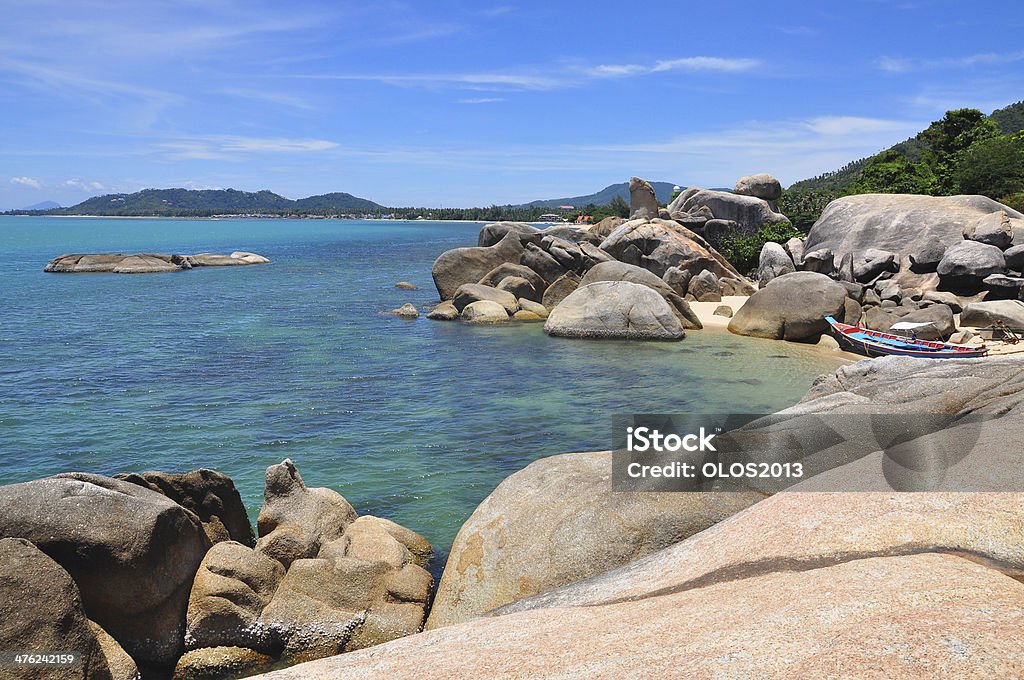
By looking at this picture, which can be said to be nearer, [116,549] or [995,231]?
[116,549]

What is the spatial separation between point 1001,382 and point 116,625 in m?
10.8

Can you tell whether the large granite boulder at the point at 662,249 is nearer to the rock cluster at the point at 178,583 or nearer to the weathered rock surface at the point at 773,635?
the rock cluster at the point at 178,583

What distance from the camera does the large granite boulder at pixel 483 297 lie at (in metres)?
34.2

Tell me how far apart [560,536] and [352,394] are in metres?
13.1

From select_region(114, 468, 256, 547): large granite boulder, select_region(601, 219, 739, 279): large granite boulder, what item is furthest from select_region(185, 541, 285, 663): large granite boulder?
select_region(601, 219, 739, 279): large granite boulder

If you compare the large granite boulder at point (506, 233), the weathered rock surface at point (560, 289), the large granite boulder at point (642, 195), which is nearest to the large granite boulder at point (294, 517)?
the weathered rock surface at point (560, 289)

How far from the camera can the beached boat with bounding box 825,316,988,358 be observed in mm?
21500

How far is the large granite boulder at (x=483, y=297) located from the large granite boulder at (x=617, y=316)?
15.9 feet

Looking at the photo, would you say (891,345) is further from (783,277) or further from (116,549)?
(116,549)

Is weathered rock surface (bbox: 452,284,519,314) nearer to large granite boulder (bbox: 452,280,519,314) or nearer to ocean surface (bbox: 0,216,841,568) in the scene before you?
large granite boulder (bbox: 452,280,519,314)

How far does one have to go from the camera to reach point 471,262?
3825cm

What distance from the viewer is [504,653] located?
511 centimetres

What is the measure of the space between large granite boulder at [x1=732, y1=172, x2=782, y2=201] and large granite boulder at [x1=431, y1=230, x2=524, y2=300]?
82.4ft

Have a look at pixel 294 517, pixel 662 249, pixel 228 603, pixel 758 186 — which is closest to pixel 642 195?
pixel 758 186
